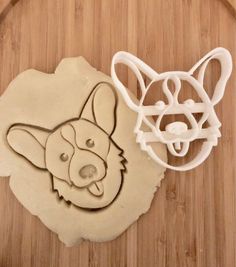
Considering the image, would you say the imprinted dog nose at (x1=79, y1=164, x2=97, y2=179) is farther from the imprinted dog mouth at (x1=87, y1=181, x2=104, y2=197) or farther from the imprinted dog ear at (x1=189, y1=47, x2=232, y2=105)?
the imprinted dog ear at (x1=189, y1=47, x2=232, y2=105)

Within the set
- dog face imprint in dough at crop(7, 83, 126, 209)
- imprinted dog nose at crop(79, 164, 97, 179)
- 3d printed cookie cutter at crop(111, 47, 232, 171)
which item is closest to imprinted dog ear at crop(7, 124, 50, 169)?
dog face imprint in dough at crop(7, 83, 126, 209)

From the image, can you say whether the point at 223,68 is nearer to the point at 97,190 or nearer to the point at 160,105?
the point at 160,105

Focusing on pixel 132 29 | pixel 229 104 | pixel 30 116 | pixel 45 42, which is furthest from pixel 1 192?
pixel 229 104

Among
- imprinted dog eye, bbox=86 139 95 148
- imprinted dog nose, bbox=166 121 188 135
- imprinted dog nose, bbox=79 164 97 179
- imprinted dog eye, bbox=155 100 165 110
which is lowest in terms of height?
imprinted dog nose, bbox=79 164 97 179

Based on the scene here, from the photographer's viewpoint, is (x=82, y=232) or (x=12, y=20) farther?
(x=12, y=20)

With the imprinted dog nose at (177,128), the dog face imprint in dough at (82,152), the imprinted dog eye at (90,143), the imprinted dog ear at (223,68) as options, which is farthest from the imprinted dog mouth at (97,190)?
the imprinted dog ear at (223,68)

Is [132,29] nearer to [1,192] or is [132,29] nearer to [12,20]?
[12,20]
